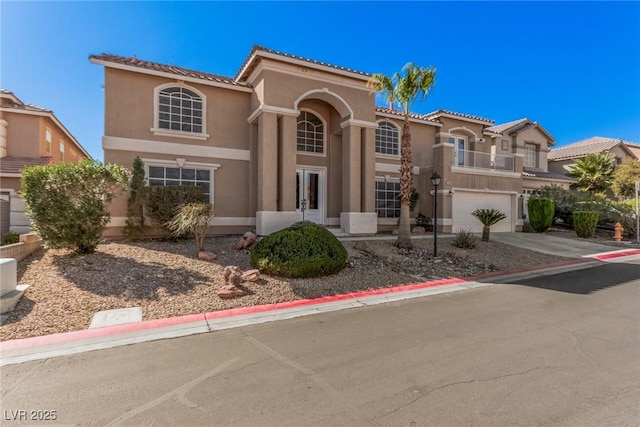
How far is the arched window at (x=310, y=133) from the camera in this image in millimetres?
14598

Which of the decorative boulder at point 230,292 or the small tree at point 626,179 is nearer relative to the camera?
the decorative boulder at point 230,292

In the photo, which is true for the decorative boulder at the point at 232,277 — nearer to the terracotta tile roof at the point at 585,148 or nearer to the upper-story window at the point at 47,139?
the upper-story window at the point at 47,139

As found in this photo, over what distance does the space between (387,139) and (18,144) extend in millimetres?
17922

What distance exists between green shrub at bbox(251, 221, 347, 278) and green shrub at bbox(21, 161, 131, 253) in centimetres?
442

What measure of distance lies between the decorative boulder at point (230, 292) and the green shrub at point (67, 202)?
4.54m

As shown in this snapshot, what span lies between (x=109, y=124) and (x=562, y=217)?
25.6 meters

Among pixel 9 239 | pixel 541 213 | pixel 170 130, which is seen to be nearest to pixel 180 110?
pixel 170 130

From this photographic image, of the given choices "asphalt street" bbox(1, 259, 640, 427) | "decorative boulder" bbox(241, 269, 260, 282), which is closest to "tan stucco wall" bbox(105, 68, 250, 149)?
"decorative boulder" bbox(241, 269, 260, 282)

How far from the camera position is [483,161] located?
18484 mm

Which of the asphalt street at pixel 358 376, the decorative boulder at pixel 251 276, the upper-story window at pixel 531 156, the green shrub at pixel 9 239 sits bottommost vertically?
the asphalt street at pixel 358 376

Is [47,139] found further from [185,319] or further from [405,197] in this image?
[405,197]

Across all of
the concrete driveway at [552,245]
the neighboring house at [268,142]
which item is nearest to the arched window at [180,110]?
the neighboring house at [268,142]

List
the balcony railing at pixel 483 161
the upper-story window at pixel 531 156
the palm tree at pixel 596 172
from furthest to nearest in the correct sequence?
1. the palm tree at pixel 596 172
2. the upper-story window at pixel 531 156
3. the balcony railing at pixel 483 161

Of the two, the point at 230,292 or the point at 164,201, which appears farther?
the point at 164,201
